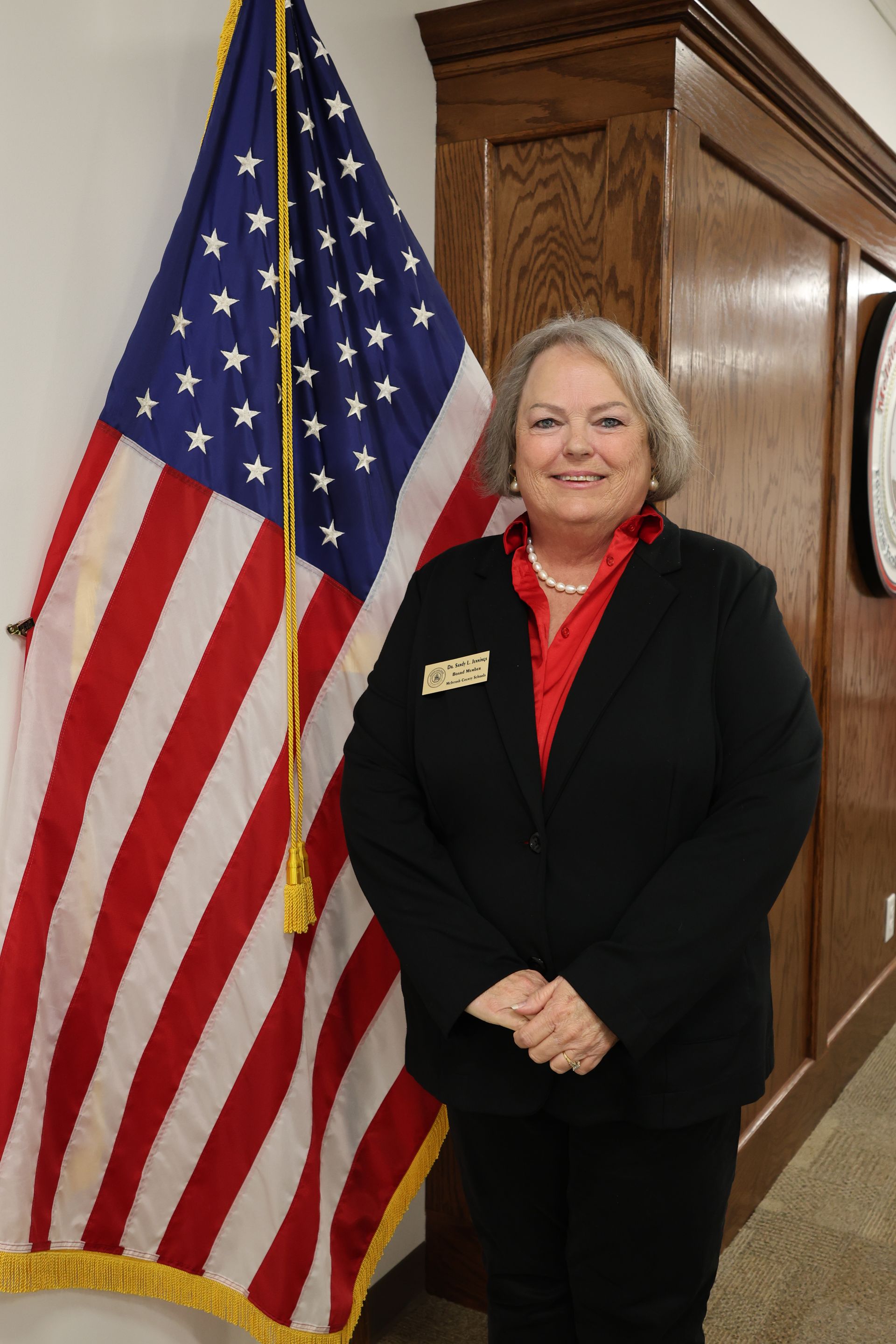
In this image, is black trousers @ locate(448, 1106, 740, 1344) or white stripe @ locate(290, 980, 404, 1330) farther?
white stripe @ locate(290, 980, 404, 1330)

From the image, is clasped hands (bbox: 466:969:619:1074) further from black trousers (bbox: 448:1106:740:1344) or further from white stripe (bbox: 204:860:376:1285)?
white stripe (bbox: 204:860:376:1285)

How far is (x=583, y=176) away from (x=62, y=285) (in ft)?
3.23

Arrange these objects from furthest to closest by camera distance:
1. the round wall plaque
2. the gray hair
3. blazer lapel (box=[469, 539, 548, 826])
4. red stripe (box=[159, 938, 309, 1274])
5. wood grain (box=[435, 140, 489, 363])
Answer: the round wall plaque < wood grain (box=[435, 140, 489, 363]) < red stripe (box=[159, 938, 309, 1274]) < the gray hair < blazer lapel (box=[469, 539, 548, 826])

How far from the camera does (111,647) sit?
1.52 meters

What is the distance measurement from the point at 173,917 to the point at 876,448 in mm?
2253

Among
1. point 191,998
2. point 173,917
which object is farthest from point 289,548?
point 191,998

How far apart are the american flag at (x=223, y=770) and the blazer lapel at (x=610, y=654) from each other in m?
0.43

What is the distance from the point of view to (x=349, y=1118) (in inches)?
68.1

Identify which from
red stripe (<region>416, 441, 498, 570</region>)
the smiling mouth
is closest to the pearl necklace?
the smiling mouth

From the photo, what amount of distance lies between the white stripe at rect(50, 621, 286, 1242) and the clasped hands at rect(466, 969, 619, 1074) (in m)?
0.49

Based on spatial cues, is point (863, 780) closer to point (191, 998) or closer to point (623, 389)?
point (623, 389)

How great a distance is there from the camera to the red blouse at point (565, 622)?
1.46m

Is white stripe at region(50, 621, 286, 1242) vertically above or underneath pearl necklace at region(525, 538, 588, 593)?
underneath

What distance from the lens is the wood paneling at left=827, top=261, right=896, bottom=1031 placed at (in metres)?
2.95
